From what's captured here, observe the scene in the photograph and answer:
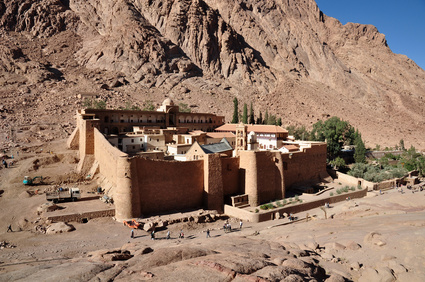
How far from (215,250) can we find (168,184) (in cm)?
883

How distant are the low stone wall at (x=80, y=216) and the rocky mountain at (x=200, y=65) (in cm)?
3295

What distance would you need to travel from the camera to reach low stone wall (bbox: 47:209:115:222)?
1662 centimetres

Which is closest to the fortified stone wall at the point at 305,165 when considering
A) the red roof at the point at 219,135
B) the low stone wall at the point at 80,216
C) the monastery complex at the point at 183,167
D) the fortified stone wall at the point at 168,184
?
the monastery complex at the point at 183,167

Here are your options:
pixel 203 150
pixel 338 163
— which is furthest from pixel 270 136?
pixel 203 150

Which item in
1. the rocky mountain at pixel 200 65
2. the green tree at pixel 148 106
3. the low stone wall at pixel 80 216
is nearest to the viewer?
the low stone wall at pixel 80 216

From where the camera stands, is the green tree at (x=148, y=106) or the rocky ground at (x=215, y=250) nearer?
the rocky ground at (x=215, y=250)

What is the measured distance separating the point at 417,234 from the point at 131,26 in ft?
219

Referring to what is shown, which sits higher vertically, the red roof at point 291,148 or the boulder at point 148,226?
the red roof at point 291,148

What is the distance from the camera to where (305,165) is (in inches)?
1139

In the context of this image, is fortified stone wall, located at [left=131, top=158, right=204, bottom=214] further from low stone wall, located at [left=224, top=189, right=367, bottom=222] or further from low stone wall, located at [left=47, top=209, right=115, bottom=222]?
low stone wall, located at [left=224, top=189, right=367, bottom=222]

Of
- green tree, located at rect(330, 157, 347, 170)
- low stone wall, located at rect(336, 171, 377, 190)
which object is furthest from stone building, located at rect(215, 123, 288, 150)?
low stone wall, located at rect(336, 171, 377, 190)

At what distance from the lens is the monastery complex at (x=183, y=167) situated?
61.5 ft

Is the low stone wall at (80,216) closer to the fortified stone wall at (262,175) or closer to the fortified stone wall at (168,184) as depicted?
the fortified stone wall at (168,184)

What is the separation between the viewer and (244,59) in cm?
7494
